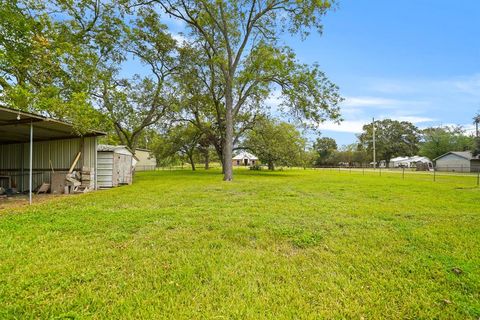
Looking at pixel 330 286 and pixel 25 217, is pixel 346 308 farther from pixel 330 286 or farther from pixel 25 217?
pixel 25 217

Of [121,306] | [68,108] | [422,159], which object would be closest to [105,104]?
[68,108]

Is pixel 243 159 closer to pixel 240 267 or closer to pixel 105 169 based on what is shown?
pixel 105 169

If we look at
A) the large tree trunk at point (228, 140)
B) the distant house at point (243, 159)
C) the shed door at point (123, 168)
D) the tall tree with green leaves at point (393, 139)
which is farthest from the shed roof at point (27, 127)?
the tall tree with green leaves at point (393, 139)

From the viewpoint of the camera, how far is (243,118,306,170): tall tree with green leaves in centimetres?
2098

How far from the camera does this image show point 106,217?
16.8 ft

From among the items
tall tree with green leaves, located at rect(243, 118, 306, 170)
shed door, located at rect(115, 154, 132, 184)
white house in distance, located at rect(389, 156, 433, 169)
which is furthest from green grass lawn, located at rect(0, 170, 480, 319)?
white house in distance, located at rect(389, 156, 433, 169)

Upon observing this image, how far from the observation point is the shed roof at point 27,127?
22.1 feet

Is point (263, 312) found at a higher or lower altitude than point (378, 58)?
lower

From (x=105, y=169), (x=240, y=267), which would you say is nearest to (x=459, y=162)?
(x=105, y=169)

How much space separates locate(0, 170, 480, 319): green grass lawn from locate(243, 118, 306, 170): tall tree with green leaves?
52.7 ft

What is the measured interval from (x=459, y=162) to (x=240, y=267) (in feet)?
141

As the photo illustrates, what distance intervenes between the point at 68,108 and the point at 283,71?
1151cm

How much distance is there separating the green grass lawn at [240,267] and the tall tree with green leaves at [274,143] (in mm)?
16077

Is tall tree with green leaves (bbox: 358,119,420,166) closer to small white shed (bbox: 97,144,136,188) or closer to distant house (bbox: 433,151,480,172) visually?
distant house (bbox: 433,151,480,172)
